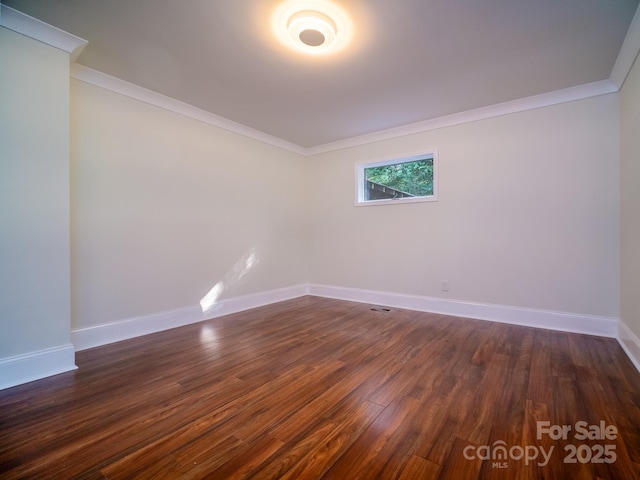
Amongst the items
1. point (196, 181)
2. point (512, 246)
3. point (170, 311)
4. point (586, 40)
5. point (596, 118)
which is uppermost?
point (586, 40)

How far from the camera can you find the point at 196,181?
3484 mm

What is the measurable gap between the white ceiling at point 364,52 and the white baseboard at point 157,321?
2.45 m

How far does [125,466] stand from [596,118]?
466 cm

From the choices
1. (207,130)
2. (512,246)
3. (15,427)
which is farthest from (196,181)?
(512,246)

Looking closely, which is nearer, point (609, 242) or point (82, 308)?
point (82, 308)

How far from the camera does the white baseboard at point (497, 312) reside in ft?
9.40

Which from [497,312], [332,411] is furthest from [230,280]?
[497,312]

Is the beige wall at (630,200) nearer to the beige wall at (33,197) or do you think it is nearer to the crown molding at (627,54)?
the crown molding at (627,54)

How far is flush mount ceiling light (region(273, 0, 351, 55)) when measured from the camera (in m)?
1.90

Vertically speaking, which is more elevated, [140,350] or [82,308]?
[82,308]

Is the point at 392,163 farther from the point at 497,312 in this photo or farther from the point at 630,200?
the point at 630,200

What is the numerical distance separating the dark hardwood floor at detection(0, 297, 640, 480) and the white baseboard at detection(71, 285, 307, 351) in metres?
0.14

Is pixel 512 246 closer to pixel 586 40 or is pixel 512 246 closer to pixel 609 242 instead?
pixel 609 242

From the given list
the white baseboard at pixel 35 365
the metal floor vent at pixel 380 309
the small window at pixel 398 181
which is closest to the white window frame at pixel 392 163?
the small window at pixel 398 181
